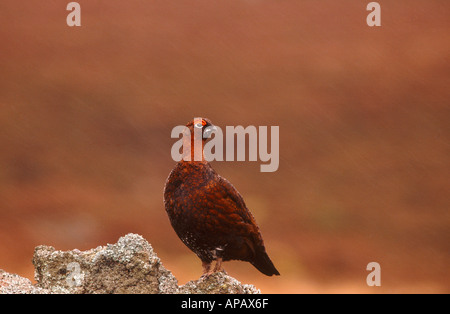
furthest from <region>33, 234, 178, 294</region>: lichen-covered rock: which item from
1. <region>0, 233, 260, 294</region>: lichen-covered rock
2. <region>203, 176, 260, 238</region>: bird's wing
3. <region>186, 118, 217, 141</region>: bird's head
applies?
<region>186, 118, 217, 141</region>: bird's head

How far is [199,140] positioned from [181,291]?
1147 mm

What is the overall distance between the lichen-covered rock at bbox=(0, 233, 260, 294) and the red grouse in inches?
8.6

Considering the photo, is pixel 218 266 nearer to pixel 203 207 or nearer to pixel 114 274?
pixel 203 207

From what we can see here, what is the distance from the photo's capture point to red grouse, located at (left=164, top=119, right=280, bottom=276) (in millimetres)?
4453

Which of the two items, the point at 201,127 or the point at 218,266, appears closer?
the point at 201,127

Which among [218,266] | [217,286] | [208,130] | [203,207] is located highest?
[208,130]

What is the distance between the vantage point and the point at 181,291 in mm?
4488

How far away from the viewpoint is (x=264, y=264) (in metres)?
4.97

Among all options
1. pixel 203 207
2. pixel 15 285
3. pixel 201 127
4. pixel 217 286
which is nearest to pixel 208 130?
pixel 201 127

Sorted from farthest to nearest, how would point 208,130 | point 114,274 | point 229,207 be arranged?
point 229,207 < point 208,130 < point 114,274

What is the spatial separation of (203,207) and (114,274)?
82 centimetres

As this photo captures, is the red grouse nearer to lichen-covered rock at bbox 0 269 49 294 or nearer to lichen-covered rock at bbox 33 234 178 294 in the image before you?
lichen-covered rock at bbox 33 234 178 294

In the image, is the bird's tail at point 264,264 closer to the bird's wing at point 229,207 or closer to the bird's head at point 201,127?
the bird's wing at point 229,207
